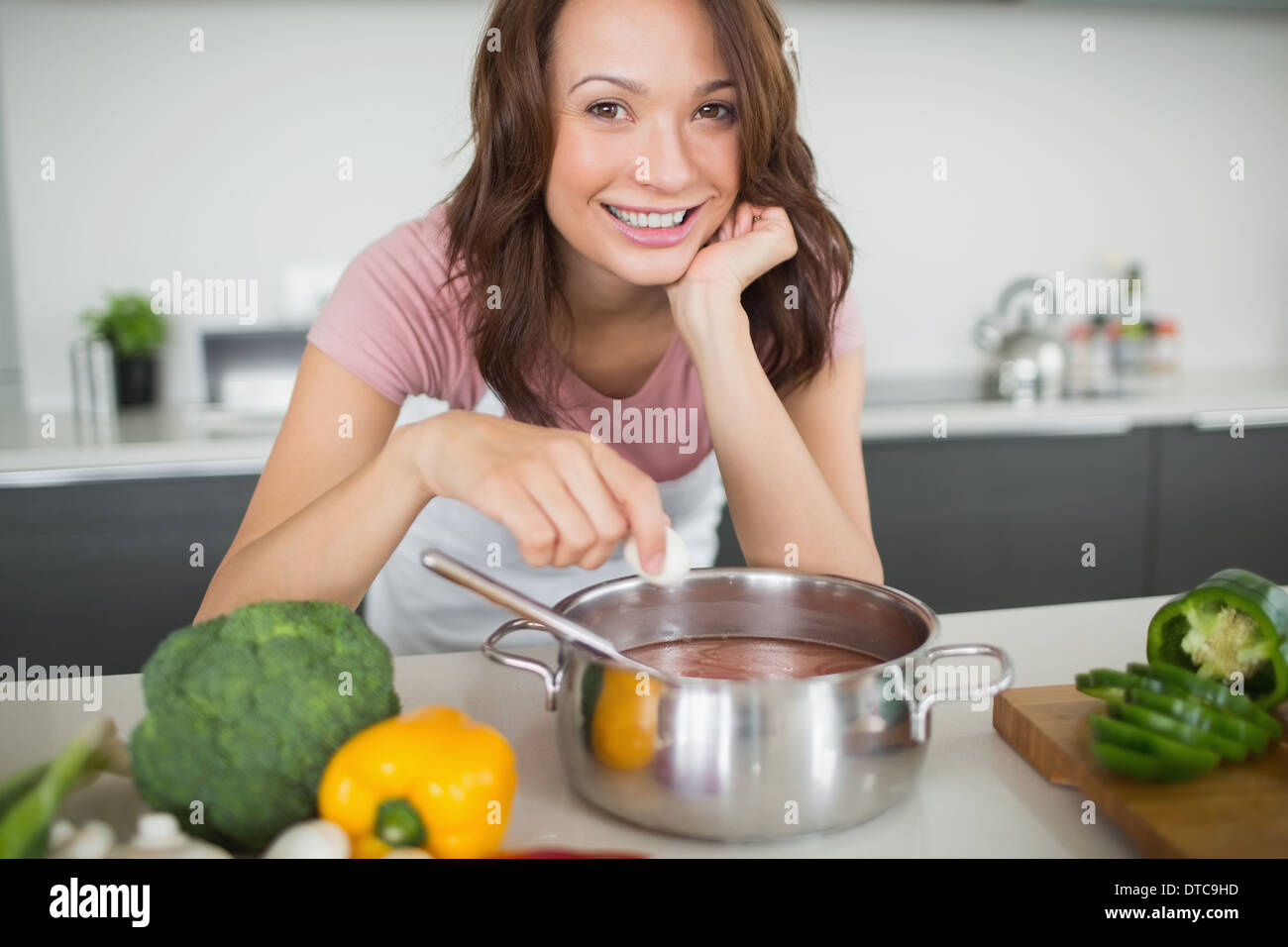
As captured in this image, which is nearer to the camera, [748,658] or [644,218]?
[748,658]

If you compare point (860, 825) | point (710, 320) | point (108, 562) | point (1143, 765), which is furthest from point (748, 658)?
point (108, 562)

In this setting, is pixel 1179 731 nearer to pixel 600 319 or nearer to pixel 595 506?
pixel 595 506

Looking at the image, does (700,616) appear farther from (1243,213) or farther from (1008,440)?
(1243,213)

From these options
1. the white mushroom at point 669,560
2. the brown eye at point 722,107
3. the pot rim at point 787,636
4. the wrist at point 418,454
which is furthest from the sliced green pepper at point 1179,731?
the brown eye at point 722,107

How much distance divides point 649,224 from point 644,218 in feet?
0.04

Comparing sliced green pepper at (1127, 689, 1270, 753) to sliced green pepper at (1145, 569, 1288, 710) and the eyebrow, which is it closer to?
sliced green pepper at (1145, 569, 1288, 710)

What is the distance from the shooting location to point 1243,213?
9.93 ft

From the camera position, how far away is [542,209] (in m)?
1.28

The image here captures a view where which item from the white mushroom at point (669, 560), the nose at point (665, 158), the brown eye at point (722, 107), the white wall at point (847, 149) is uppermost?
the white wall at point (847, 149)

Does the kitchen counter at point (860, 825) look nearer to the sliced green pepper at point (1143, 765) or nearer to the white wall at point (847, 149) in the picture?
the sliced green pepper at point (1143, 765)

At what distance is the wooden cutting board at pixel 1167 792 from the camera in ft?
2.07

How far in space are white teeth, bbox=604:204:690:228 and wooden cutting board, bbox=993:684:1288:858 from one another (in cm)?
66

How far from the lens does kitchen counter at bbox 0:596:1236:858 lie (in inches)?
26.8
